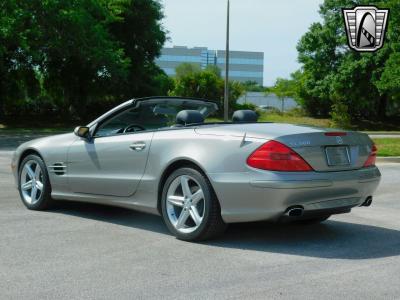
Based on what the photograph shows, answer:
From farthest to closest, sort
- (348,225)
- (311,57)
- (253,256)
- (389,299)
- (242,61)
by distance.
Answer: (242,61) < (311,57) < (348,225) < (253,256) < (389,299)

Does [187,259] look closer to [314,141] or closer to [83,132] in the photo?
[314,141]

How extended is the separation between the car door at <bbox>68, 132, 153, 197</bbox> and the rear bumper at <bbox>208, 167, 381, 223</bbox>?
1.04m

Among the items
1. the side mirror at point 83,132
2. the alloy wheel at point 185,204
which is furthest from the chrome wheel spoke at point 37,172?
the alloy wheel at point 185,204

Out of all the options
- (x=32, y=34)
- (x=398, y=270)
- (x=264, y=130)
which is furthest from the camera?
(x=32, y=34)

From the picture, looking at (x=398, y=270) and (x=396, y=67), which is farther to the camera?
(x=396, y=67)

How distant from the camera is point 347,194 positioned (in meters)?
5.83

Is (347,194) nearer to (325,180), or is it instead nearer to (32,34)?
(325,180)

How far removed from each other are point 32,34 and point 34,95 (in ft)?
38.1

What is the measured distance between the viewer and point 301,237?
20.2 ft

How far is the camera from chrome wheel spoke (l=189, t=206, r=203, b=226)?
580cm

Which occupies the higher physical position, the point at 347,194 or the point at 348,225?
the point at 347,194

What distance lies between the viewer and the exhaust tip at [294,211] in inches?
215

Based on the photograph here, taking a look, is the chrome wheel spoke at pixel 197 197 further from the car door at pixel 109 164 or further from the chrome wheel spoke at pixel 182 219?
the car door at pixel 109 164

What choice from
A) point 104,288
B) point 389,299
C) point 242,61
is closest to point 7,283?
point 104,288
